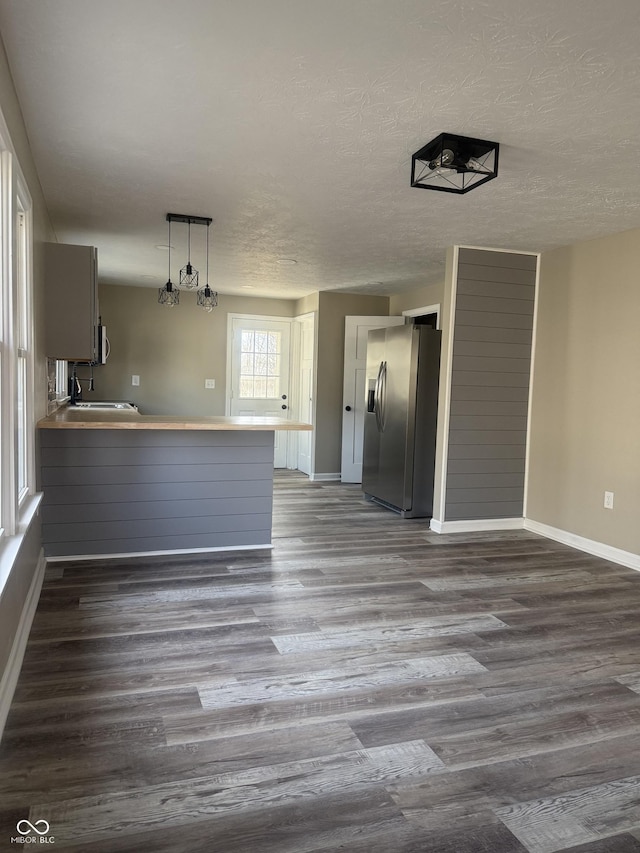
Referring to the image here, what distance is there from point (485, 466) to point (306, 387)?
3.19m

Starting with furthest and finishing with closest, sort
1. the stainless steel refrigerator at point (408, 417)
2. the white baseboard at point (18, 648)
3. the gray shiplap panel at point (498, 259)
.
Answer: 1. the stainless steel refrigerator at point (408, 417)
2. the gray shiplap panel at point (498, 259)
3. the white baseboard at point (18, 648)

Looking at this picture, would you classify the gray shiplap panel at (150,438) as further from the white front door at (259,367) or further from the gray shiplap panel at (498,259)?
the white front door at (259,367)

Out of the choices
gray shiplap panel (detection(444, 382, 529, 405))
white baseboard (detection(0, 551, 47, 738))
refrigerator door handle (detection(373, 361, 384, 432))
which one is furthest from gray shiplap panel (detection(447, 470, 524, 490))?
white baseboard (detection(0, 551, 47, 738))

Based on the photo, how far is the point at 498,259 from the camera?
477 cm

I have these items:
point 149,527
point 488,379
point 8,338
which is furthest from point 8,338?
point 488,379

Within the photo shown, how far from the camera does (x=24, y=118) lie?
256cm

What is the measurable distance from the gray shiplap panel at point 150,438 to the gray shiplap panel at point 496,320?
6.22 feet

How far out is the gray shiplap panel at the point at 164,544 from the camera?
377 cm

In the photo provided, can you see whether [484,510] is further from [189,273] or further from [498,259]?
[189,273]

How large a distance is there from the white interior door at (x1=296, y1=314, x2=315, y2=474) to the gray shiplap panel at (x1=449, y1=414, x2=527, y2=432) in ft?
8.83

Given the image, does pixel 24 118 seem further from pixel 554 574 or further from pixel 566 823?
pixel 554 574

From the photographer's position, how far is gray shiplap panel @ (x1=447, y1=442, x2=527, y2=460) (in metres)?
4.79

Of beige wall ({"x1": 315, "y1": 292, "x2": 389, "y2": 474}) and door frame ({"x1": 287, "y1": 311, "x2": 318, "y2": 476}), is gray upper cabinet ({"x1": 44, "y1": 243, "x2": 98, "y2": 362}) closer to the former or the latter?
beige wall ({"x1": 315, "y1": 292, "x2": 389, "y2": 474})

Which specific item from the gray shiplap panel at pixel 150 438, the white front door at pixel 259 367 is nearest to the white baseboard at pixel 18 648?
the gray shiplap panel at pixel 150 438
